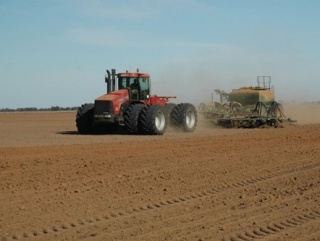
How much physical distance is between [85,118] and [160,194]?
14.8m

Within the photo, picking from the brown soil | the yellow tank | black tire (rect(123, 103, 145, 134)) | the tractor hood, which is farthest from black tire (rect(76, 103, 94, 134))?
the yellow tank

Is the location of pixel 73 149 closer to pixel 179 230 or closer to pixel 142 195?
pixel 142 195

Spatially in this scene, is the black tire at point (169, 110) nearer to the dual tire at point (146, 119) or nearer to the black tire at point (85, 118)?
the dual tire at point (146, 119)

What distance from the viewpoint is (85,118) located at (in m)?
23.9

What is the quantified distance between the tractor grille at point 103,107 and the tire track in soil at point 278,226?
49.2 feet

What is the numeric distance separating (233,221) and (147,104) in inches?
648

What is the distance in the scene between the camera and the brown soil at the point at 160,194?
7.13 meters

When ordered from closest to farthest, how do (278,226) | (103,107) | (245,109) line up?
(278,226) < (103,107) < (245,109)

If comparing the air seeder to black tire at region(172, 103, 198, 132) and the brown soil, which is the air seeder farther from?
the brown soil

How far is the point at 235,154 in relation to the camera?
14.8 metres

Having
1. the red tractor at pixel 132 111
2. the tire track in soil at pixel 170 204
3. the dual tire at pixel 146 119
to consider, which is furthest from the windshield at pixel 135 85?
the tire track in soil at pixel 170 204

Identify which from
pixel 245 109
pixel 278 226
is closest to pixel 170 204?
pixel 278 226

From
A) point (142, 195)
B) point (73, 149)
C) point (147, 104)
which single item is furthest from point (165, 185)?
point (147, 104)

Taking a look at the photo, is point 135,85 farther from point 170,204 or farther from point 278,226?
point 278,226
